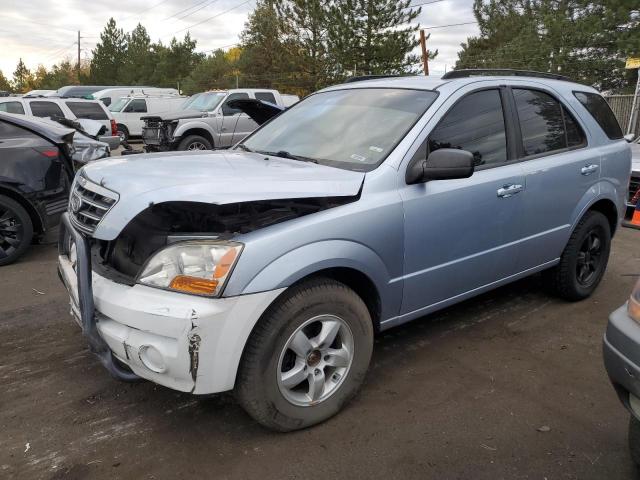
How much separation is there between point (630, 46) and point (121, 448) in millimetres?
24259

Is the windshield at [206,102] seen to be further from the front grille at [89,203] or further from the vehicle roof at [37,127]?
the front grille at [89,203]

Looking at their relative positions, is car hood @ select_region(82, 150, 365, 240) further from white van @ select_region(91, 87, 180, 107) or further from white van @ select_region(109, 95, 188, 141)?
white van @ select_region(91, 87, 180, 107)

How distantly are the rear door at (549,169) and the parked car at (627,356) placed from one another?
4.75ft

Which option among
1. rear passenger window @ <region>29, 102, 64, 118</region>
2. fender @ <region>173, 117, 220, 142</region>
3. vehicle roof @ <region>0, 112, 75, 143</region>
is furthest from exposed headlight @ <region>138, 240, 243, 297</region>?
rear passenger window @ <region>29, 102, 64, 118</region>

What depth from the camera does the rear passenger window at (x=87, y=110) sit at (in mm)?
14820

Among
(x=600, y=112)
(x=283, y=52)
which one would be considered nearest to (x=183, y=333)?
(x=600, y=112)

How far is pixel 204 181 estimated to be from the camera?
2.43m

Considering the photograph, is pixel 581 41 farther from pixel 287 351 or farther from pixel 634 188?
pixel 287 351

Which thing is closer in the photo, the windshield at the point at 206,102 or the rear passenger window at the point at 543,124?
the rear passenger window at the point at 543,124

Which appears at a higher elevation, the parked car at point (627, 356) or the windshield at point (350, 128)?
the windshield at point (350, 128)

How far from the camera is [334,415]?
2789 mm

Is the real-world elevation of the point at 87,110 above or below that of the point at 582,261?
above

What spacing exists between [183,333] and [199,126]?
36.0ft

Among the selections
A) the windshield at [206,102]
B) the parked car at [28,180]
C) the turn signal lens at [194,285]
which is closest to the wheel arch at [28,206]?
the parked car at [28,180]
